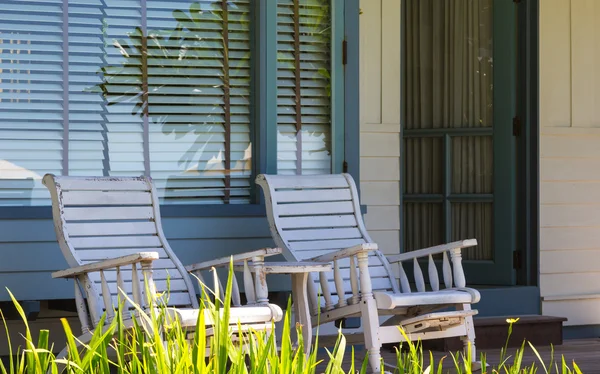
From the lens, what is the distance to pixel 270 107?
4688 millimetres

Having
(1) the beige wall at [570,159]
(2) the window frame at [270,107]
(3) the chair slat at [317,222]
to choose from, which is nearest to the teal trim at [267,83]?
(2) the window frame at [270,107]

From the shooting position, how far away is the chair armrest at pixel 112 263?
3299 mm

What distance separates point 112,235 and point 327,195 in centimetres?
110

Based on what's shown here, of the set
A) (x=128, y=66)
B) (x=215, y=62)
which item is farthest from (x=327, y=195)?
(x=128, y=66)

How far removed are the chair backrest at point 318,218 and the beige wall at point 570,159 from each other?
1715 mm

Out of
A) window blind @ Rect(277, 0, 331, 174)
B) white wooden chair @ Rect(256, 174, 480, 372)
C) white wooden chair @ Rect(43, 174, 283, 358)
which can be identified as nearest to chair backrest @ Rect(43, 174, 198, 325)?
white wooden chair @ Rect(43, 174, 283, 358)

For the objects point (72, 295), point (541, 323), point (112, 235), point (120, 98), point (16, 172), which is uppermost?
point (120, 98)

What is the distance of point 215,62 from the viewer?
15.2 feet

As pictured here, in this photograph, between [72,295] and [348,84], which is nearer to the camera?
[72,295]

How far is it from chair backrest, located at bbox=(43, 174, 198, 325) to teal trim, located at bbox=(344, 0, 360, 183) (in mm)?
1074

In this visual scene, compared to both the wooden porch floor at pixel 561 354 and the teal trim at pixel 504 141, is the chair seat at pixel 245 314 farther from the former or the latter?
the teal trim at pixel 504 141

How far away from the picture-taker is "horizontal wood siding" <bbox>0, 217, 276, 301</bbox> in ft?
13.9

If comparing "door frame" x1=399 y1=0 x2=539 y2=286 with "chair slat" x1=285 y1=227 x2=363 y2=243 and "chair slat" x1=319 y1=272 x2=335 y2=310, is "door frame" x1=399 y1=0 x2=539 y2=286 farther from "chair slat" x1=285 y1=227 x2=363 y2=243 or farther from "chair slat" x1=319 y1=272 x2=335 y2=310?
"chair slat" x1=319 y1=272 x2=335 y2=310

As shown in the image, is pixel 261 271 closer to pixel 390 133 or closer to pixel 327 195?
pixel 327 195
